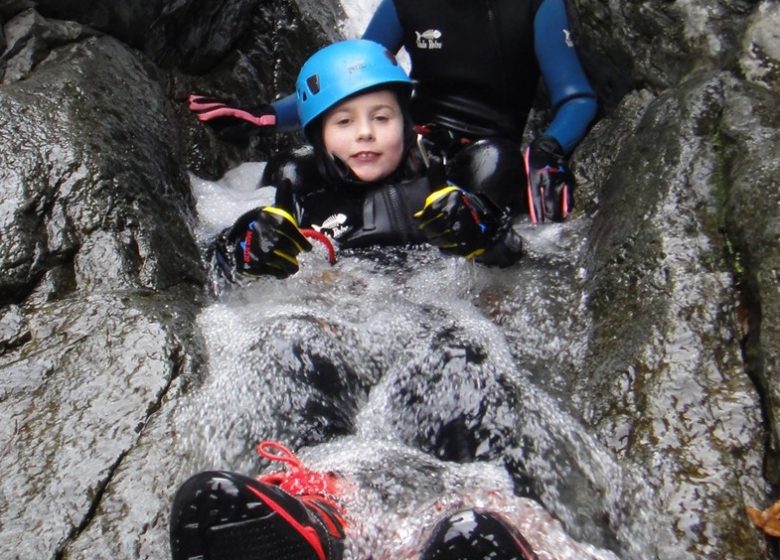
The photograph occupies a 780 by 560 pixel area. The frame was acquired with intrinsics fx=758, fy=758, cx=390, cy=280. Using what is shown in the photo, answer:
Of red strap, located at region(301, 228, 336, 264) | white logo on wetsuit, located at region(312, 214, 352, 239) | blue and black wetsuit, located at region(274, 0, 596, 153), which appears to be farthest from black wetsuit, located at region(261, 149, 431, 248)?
blue and black wetsuit, located at region(274, 0, 596, 153)

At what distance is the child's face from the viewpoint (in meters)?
3.73

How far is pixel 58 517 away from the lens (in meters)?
2.20

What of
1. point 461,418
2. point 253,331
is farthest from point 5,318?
point 461,418

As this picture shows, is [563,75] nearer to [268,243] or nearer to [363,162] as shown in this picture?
[363,162]

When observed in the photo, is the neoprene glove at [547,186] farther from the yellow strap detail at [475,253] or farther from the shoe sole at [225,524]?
the shoe sole at [225,524]

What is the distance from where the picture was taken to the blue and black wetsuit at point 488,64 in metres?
4.38

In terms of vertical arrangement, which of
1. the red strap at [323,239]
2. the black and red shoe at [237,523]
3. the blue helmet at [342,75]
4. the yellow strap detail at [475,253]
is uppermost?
the blue helmet at [342,75]

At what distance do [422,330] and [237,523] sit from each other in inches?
54.1

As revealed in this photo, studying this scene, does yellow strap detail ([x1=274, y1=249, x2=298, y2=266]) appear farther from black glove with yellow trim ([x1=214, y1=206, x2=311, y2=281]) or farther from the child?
the child

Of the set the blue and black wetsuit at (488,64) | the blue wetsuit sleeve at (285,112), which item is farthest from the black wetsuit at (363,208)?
the blue and black wetsuit at (488,64)

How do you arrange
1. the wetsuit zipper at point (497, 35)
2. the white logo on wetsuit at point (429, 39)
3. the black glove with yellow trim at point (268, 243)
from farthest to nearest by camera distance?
the white logo on wetsuit at point (429, 39)
the wetsuit zipper at point (497, 35)
the black glove with yellow trim at point (268, 243)

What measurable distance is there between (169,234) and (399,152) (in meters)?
1.19

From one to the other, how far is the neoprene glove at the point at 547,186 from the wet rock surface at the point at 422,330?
0.52 ft

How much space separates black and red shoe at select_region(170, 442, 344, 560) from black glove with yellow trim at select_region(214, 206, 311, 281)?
137cm
